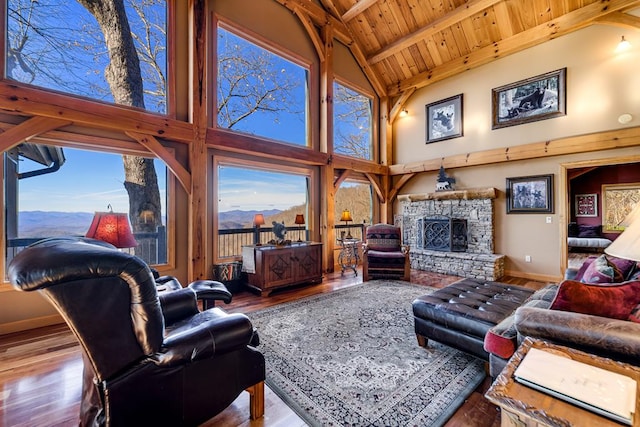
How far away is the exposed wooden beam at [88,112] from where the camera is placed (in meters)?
2.78

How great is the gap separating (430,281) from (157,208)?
15.3ft

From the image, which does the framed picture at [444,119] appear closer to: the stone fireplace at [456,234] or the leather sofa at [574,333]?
the stone fireplace at [456,234]

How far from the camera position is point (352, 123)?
679 centimetres

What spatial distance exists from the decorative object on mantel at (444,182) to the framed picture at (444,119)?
2.75 feet

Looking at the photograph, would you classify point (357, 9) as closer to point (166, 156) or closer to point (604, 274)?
point (166, 156)

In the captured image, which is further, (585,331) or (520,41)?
(520,41)

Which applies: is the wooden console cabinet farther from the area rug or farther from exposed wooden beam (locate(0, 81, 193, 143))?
exposed wooden beam (locate(0, 81, 193, 143))

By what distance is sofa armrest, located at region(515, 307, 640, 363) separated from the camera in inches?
50.8

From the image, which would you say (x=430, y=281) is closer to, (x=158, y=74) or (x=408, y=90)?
(x=408, y=90)

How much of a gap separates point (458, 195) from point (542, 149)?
62.2 inches

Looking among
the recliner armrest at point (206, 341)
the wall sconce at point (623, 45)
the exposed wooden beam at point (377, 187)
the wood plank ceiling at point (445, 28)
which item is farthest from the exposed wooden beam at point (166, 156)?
the wall sconce at point (623, 45)

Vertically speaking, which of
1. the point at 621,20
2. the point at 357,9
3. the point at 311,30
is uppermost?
the point at 357,9

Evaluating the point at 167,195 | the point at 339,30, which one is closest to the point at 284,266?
the point at 167,195

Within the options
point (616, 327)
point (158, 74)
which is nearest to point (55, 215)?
point (158, 74)
